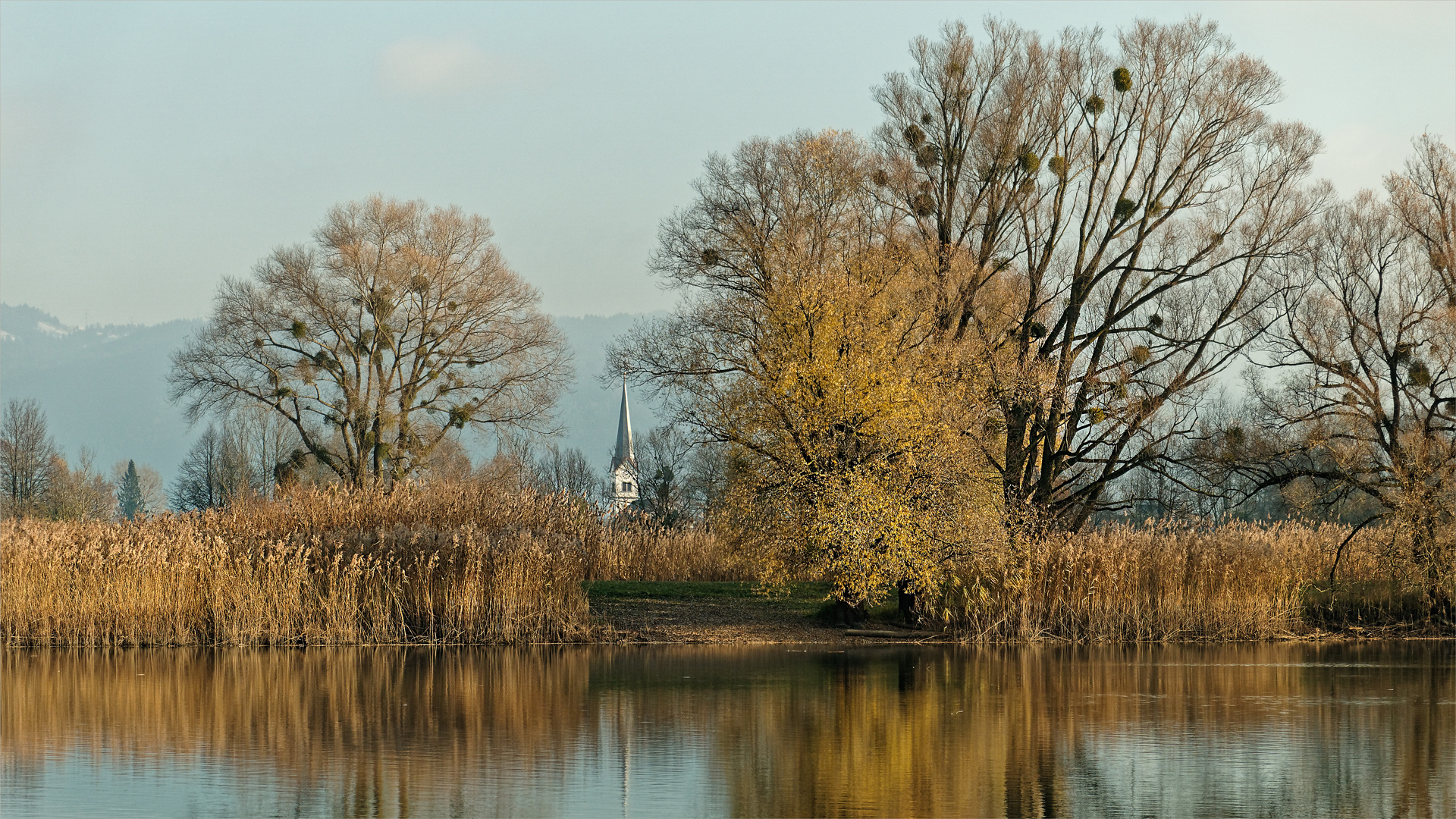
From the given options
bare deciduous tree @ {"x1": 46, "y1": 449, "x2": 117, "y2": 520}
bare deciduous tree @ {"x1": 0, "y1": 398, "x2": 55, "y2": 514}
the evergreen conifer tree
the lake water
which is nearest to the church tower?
the lake water

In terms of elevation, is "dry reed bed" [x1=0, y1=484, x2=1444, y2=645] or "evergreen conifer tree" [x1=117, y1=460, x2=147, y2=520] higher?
"evergreen conifer tree" [x1=117, y1=460, x2=147, y2=520]

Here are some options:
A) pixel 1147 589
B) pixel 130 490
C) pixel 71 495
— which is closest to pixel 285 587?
pixel 1147 589

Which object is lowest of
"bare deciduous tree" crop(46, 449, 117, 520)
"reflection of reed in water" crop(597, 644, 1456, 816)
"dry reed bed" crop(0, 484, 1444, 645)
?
"reflection of reed in water" crop(597, 644, 1456, 816)

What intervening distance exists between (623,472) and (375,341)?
43483 mm

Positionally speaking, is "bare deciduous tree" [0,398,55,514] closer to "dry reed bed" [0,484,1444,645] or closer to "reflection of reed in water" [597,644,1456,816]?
"dry reed bed" [0,484,1444,645]

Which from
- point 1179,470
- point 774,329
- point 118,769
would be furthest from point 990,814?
point 1179,470

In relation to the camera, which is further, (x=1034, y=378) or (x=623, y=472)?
(x=623, y=472)

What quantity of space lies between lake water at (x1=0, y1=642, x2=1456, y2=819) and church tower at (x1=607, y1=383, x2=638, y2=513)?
13.5 meters

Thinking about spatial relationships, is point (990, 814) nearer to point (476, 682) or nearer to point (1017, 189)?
point (476, 682)

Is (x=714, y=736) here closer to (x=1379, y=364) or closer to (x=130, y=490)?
(x=1379, y=364)

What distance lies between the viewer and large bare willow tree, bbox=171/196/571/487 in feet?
159

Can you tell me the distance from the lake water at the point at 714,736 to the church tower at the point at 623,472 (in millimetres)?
13477

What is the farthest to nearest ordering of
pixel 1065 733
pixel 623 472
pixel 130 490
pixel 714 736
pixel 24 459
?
pixel 130 490 → pixel 623 472 → pixel 24 459 → pixel 1065 733 → pixel 714 736

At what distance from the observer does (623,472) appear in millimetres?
91812
